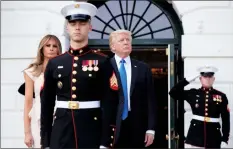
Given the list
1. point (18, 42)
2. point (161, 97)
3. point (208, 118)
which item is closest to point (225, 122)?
point (208, 118)

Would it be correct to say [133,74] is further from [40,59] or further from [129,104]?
[40,59]

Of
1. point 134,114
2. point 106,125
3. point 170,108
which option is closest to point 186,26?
point 170,108

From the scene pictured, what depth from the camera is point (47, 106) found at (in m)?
3.57

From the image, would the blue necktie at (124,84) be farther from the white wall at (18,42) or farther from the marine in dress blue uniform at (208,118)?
the white wall at (18,42)

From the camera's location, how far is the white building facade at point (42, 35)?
6.40 metres

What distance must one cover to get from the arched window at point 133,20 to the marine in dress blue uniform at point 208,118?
62.9 inches

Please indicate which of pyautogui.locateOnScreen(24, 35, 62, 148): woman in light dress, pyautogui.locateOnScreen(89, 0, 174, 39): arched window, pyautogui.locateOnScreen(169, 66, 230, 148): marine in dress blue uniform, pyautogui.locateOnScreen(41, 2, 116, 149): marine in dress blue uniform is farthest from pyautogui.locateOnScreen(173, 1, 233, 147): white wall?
pyautogui.locateOnScreen(41, 2, 116, 149): marine in dress blue uniform

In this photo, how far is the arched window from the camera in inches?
275

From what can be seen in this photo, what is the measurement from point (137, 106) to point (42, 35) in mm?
2700

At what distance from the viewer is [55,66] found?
3.56m

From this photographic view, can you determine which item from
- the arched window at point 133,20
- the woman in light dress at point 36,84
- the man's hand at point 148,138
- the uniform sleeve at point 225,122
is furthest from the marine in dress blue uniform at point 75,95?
the arched window at point 133,20

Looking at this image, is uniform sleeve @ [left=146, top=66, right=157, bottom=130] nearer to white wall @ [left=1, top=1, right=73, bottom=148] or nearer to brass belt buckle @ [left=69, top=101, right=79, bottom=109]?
brass belt buckle @ [left=69, top=101, right=79, bottom=109]

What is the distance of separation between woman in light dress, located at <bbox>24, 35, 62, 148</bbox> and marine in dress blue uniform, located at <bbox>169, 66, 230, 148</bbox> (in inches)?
70.3

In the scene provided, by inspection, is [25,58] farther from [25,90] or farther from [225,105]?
[225,105]
